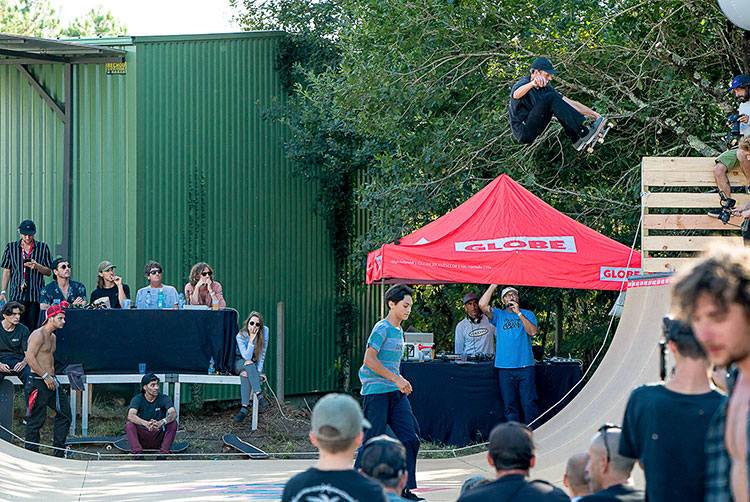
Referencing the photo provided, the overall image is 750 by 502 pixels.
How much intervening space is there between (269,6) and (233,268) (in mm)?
6504

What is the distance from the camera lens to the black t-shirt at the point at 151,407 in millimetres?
11672

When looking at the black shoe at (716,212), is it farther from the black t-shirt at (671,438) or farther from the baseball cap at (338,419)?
the baseball cap at (338,419)

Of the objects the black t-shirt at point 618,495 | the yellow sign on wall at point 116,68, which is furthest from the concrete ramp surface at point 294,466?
the yellow sign on wall at point 116,68

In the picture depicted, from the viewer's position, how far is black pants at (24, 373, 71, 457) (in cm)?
1145

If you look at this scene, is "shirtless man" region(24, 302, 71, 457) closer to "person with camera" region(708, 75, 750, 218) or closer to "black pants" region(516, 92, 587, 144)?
"black pants" region(516, 92, 587, 144)

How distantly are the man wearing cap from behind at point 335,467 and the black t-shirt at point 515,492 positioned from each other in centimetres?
53

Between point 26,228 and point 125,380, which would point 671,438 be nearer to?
point 125,380

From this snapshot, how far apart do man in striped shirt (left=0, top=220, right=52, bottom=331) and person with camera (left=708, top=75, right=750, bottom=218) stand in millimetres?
9275

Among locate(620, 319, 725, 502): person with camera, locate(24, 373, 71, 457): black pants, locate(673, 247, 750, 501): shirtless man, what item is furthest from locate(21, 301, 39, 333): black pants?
locate(673, 247, 750, 501): shirtless man

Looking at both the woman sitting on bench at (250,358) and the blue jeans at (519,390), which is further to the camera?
the woman sitting on bench at (250,358)

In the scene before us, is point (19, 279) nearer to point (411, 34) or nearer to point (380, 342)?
point (411, 34)

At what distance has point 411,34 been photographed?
1391cm

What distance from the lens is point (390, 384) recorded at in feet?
23.8

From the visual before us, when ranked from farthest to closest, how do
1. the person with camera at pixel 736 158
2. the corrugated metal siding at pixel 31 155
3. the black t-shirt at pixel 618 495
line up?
the corrugated metal siding at pixel 31 155 < the person with camera at pixel 736 158 < the black t-shirt at pixel 618 495
